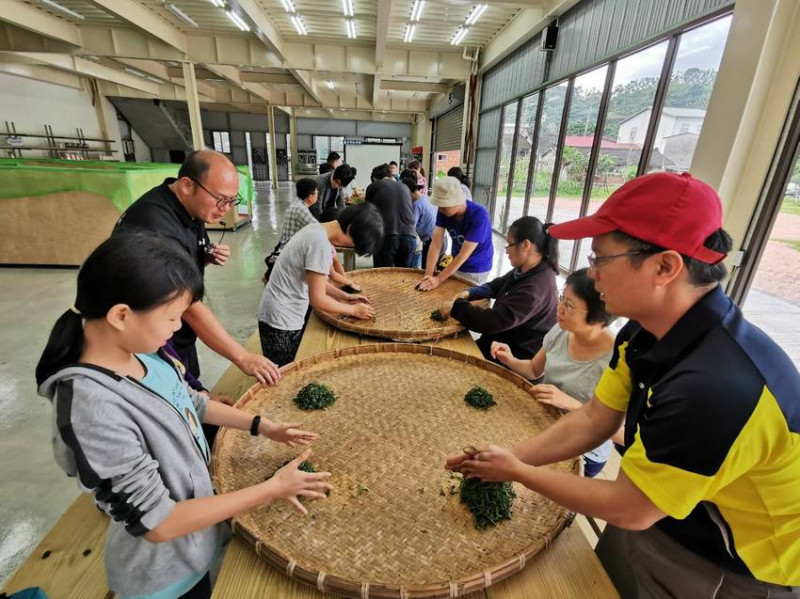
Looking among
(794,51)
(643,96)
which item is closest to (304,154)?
(643,96)

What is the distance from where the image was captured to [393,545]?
98cm

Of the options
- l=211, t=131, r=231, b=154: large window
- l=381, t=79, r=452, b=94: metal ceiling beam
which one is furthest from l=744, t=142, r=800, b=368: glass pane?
l=211, t=131, r=231, b=154: large window

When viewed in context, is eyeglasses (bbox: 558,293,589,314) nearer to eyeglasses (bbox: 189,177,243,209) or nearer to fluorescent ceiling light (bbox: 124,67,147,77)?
eyeglasses (bbox: 189,177,243,209)

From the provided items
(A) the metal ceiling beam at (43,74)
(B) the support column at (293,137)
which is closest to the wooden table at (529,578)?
(A) the metal ceiling beam at (43,74)

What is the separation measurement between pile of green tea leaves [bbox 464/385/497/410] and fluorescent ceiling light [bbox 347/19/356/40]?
764cm

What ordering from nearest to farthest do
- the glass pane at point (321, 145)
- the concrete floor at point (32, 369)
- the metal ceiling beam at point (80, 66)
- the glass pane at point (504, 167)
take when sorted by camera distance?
the concrete floor at point (32, 369) → the glass pane at point (504, 167) → the metal ceiling beam at point (80, 66) → the glass pane at point (321, 145)

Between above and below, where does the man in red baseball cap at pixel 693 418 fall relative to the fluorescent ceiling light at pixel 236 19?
below

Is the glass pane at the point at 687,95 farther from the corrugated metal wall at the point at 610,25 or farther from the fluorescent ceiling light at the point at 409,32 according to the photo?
the fluorescent ceiling light at the point at 409,32

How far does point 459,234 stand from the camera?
3396 millimetres

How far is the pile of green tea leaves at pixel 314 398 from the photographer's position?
150 cm

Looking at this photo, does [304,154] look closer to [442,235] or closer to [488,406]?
[442,235]

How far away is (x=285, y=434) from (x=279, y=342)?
3.59 ft

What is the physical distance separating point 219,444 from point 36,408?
250cm

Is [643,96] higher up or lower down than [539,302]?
higher up
